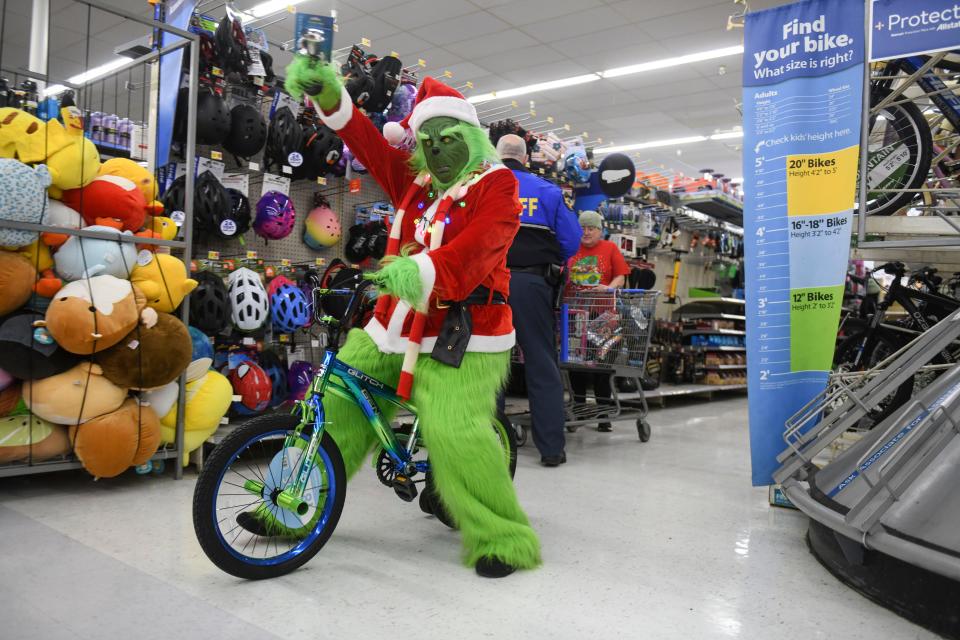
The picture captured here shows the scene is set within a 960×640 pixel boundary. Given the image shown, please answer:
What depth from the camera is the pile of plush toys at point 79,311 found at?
278 centimetres

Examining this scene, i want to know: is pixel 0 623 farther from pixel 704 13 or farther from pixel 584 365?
pixel 704 13

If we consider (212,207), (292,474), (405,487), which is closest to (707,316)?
(212,207)

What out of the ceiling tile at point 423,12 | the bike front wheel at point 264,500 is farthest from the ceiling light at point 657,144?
the bike front wheel at point 264,500

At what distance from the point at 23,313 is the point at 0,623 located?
1590 millimetres

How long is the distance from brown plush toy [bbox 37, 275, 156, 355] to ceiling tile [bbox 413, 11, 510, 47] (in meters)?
6.27

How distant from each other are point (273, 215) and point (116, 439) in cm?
161

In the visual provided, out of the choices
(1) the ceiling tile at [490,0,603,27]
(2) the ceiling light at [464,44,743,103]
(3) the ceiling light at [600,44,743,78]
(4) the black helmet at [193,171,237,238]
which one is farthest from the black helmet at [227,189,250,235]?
(3) the ceiling light at [600,44,743,78]

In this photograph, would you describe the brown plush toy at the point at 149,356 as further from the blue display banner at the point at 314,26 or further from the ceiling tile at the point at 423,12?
the ceiling tile at the point at 423,12

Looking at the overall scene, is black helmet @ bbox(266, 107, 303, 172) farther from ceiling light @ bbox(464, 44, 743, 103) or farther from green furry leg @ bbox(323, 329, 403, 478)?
ceiling light @ bbox(464, 44, 743, 103)

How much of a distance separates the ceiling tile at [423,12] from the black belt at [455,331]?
632 centimetres

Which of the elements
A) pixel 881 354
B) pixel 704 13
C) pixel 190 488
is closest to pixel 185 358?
pixel 190 488

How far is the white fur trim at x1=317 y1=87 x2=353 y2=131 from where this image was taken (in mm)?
2395

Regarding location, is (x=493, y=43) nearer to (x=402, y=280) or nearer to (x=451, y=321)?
(x=451, y=321)

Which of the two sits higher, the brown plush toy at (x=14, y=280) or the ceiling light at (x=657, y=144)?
the ceiling light at (x=657, y=144)
